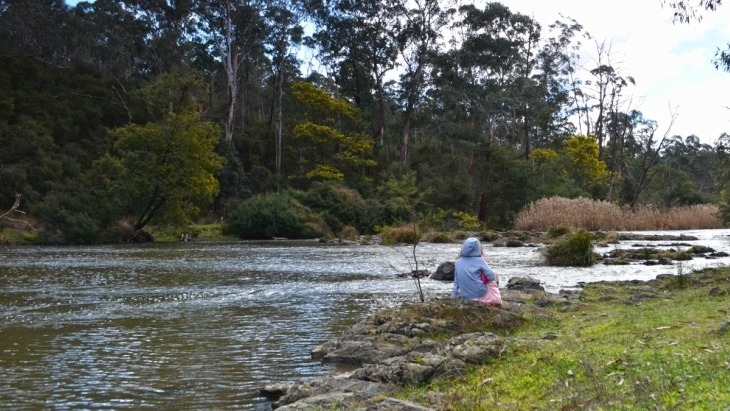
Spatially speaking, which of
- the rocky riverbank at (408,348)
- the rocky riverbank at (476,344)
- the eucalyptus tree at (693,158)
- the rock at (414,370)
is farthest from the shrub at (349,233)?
the eucalyptus tree at (693,158)

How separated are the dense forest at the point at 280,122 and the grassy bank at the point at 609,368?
29.2 meters

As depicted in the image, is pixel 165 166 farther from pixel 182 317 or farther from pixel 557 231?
pixel 182 317

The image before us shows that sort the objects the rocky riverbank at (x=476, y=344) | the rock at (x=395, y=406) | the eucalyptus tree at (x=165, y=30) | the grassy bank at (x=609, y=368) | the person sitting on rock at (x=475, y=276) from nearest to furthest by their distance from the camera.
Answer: the grassy bank at (x=609, y=368), the rock at (x=395, y=406), the rocky riverbank at (x=476, y=344), the person sitting on rock at (x=475, y=276), the eucalyptus tree at (x=165, y=30)

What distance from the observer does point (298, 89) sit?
51.6 metres

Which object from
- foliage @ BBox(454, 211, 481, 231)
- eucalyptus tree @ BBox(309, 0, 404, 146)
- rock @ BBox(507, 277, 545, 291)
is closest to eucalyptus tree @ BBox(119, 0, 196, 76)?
eucalyptus tree @ BBox(309, 0, 404, 146)

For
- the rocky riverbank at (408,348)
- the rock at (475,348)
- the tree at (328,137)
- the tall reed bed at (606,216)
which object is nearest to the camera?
the rocky riverbank at (408,348)

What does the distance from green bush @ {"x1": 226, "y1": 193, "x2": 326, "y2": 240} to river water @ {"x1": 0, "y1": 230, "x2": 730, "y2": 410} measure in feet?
46.2

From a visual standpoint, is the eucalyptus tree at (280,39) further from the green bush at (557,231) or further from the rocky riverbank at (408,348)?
the rocky riverbank at (408,348)

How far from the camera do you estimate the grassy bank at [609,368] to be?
4.79 metres

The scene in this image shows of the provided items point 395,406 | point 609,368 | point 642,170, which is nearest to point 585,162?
point 642,170

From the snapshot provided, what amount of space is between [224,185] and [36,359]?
3793 cm

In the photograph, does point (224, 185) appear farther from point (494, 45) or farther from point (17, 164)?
point (494, 45)

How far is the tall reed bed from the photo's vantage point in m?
37.4

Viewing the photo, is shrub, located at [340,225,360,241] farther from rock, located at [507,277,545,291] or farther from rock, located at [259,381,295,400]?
rock, located at [259,381,295,400]
